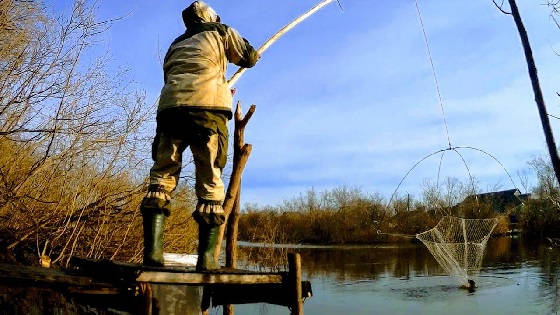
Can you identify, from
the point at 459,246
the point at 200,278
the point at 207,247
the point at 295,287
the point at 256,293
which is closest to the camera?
the point at 200,278

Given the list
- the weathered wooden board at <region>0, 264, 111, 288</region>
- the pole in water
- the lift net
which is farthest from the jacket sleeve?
the pole in water

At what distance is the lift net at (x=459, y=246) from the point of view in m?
16.1

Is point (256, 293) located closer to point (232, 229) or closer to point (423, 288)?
point (232, 229)

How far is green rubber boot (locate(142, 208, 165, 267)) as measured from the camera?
348 centimetres

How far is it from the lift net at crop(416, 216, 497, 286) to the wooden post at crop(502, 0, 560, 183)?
41.5ft

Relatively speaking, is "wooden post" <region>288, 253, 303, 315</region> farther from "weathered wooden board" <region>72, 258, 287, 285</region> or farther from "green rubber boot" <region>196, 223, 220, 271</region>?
"green rubber boot" <region>196, 223, 220, 271</region>

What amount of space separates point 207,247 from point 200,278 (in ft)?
1.15

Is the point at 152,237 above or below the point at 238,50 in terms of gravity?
below

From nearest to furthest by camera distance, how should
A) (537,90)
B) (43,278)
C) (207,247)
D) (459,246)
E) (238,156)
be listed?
(537,90) → (43,278) → (207,247) → (238,156) → (459,246)

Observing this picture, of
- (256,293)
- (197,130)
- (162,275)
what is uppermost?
(197,130)

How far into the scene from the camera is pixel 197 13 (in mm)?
3953

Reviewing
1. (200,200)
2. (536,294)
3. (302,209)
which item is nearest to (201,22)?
(200,200)

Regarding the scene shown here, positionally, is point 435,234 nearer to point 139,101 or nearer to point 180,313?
point 139,101

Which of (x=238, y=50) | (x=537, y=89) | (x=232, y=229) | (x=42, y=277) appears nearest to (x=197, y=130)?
(x=238, y=50)
